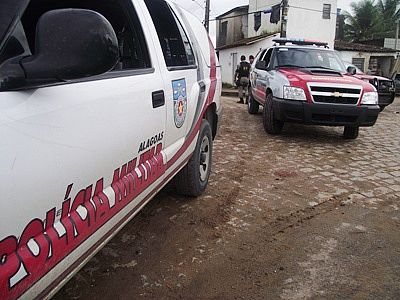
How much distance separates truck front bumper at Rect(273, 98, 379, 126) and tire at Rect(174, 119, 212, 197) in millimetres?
Answer: 3036

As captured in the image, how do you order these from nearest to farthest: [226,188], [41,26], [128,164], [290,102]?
[41,26] → [128,164] → [226,188] → [290,102]

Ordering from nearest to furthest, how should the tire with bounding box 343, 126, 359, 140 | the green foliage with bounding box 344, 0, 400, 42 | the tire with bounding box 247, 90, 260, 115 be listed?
the tire with bounding box 343, 126, 359, 140
the tire with bounding box 247, 90, 260, 115
the green foliage with bounding box 344, 0, 400, 42

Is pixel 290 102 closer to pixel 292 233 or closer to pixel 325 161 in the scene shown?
pixel 325 161

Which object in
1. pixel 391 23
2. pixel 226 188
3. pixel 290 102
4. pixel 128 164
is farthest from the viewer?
pixel 391 23

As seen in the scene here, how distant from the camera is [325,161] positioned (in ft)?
19.3

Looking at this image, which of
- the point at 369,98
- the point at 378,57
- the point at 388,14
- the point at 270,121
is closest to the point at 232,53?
the point at 378,57

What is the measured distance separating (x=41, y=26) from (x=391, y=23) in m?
48.7

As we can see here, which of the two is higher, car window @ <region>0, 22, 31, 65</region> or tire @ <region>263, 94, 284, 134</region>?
car window @ <region>0, 22, 31, 65</region>

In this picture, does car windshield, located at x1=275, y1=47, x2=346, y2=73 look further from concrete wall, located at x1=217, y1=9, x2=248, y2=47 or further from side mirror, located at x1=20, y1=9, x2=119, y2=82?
concrete wall, located at x1=217, y1=9, x2=248, y2=47

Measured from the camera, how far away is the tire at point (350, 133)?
748 cm

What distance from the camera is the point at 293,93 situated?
696cm

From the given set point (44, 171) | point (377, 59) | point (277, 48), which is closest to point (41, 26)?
point (44, 171)

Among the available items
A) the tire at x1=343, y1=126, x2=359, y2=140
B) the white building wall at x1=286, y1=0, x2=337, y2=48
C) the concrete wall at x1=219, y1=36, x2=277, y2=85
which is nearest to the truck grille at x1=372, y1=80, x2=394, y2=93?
the tire at x1=343, y1=126, x2=359, y2=140

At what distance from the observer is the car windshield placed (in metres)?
8.15
